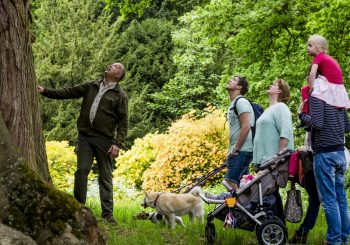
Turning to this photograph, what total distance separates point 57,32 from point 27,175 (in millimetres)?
25476

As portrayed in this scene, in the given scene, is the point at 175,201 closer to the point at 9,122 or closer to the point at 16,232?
the point at 9,122

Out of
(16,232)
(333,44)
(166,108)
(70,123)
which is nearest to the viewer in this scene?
(16,232)

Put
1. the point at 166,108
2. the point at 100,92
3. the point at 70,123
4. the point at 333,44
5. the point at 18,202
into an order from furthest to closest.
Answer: the point at 166,108, the point at 70,123, the point at 333,44, the point at 100,92, the point at 18,202

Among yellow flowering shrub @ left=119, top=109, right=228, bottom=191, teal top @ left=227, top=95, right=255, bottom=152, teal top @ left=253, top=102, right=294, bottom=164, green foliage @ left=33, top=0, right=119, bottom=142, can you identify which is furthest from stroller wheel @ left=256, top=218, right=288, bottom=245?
green foliage @ left=33, top=0, right=119, bottom=142

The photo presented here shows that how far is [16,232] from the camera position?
361 centimetres

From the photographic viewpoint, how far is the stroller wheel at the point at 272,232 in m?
5.73

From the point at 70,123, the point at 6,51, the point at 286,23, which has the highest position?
the point at 286,23

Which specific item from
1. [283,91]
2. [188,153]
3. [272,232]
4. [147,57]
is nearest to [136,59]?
[147,57]

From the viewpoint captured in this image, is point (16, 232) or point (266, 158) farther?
point (266, 158)

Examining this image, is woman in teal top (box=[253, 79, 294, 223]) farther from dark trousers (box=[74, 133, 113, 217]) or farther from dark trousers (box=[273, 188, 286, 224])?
dark trousers (box=[74, 133, 113, 217])

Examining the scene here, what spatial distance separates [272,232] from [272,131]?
1.13 m

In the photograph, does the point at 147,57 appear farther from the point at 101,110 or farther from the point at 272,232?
the point at 272,232

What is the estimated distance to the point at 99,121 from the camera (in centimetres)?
735

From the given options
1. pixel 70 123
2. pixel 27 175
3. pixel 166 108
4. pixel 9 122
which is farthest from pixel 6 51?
pixel 166 108
